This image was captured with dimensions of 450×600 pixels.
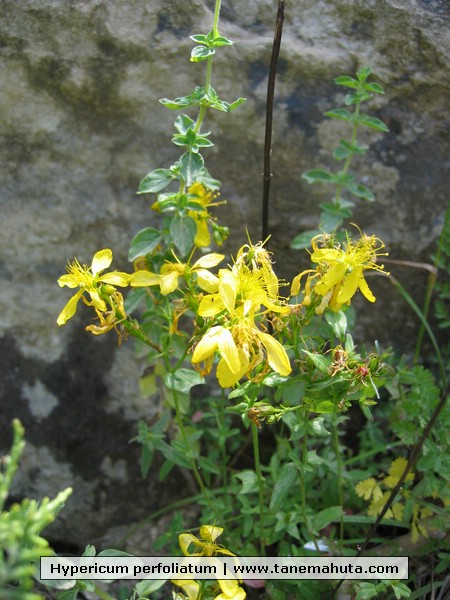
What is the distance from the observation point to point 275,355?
4.11ft

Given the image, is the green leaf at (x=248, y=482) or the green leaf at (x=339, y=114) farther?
the green leaf at (x=339, y=114)

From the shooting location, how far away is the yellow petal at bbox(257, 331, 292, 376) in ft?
4.06

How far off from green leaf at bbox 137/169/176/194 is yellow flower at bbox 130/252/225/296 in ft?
0.59

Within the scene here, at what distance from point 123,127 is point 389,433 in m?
1.27

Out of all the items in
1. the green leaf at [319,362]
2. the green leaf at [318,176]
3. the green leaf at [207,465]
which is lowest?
the green leaf at [207,465]

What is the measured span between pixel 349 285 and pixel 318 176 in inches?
23.5

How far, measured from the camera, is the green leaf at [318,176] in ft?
6.05

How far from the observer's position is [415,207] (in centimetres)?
203

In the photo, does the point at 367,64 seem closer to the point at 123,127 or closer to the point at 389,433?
the point at 123,127

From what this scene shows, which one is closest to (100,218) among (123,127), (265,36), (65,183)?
(65,183)

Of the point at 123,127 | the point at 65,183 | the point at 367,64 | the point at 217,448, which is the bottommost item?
the point at 217,448

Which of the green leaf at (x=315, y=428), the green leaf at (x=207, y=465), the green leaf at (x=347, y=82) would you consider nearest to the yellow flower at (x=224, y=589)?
the green leaf at (x=315, y=428)
